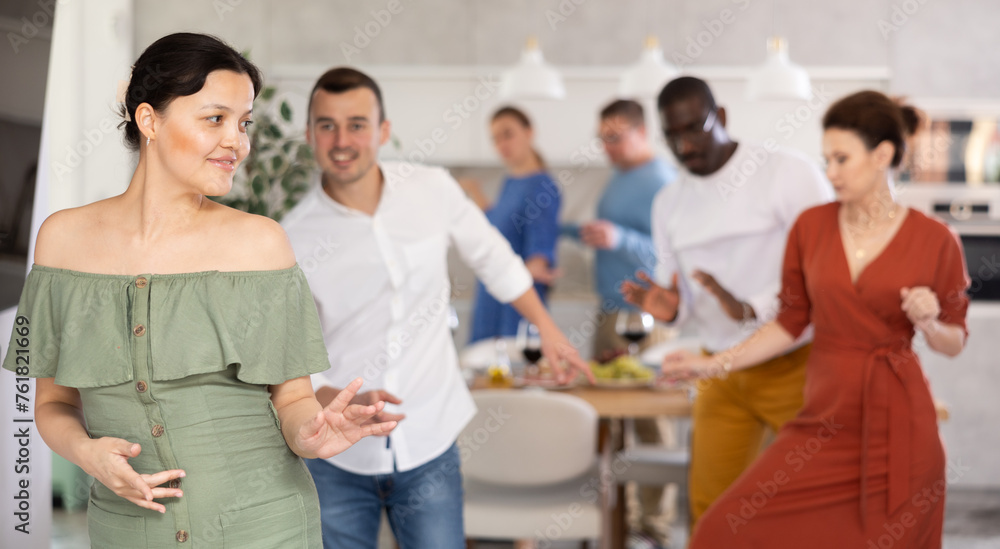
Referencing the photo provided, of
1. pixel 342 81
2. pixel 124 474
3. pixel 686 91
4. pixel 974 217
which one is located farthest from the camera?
pixel 974 217

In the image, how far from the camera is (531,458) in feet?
8.48

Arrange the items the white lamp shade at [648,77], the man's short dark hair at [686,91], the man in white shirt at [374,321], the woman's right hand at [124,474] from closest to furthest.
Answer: the woman's right hand at [124,474] < the man in white shirt at [374,321] < the man's short dark hair at [686,91] < the white lamp shade at [648,77]

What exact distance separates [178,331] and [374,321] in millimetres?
684

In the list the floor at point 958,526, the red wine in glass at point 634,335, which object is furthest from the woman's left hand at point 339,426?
the floor at point 958,526

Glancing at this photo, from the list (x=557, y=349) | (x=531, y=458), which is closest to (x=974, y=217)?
(x=531, y=458)

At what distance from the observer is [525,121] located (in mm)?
4160

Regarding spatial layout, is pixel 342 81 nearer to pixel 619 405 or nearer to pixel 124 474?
pixel 124 474

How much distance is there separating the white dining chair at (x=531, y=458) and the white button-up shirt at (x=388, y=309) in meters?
0.62

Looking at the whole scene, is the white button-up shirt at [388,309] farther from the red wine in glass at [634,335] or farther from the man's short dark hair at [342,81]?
the red wine in glass at [634,335]

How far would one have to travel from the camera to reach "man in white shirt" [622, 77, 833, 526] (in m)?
2.41

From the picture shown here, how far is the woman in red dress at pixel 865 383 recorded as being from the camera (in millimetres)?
1985

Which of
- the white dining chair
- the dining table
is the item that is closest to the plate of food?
the dining table

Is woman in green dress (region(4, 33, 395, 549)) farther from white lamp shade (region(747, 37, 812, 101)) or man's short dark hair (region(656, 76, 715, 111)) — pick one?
white lamp shade (region(747, 37, 812, 101))

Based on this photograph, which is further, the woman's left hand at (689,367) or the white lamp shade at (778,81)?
the white lamp shade at (778,81)
